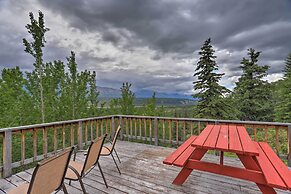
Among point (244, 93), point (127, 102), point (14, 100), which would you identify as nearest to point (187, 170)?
point (127, 102)

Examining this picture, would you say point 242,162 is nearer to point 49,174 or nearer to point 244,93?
point 49,174

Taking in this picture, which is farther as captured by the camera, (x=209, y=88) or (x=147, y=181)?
(x=209, y=88)

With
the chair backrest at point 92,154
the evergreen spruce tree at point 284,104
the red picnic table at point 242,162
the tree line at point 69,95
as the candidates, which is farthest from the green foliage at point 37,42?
the evergreen spruce tree at point 284,104

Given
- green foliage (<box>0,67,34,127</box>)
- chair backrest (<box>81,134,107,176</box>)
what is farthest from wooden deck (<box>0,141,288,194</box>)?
green foliage (<box>0,67,34,127</box>)

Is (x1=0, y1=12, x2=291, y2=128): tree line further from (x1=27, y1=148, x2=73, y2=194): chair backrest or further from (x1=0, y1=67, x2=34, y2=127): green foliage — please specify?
(x1=27, y1=148, x2=73, y2=194): chair backrest

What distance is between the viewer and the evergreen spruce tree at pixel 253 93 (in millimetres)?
14641

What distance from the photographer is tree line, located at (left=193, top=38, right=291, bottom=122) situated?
455 inches

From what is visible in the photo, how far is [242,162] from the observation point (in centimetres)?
213

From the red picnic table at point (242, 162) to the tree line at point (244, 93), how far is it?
9.52m

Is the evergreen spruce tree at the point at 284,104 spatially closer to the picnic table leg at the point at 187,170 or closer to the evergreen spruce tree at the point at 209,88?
the evergreen spruce tree at the point at 209,88

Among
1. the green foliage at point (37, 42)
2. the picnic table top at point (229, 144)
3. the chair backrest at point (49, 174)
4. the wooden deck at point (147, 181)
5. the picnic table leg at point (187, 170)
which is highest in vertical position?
the green foliage at point (37, 42)

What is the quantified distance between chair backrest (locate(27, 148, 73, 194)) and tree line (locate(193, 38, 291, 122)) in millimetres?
10881

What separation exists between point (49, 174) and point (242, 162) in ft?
7.44

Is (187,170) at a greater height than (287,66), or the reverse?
(287,66)
